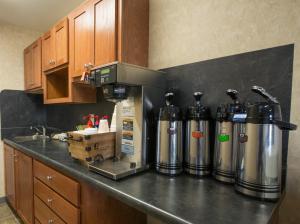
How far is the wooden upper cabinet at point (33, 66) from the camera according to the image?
2.25 meters

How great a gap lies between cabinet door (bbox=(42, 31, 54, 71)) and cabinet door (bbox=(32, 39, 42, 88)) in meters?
0.11

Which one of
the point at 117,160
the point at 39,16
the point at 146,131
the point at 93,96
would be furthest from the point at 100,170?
the point at 39,16

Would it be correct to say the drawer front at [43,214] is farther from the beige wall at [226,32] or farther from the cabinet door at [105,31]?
the beige wall at [226,32]

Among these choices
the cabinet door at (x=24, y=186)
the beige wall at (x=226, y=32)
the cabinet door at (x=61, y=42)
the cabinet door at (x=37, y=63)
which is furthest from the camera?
the cabinet door at (x=37, y=63)

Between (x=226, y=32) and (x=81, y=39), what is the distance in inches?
44.8

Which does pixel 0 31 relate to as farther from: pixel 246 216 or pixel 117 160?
pixel 246 216

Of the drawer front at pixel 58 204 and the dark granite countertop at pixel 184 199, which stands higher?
the dark granite countertop at pixel 184 199

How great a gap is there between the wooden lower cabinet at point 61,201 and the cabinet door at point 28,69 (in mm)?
1099

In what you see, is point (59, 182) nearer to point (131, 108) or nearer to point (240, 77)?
point (131, 108)

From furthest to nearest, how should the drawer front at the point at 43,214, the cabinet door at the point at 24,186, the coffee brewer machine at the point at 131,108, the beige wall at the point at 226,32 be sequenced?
1. the cabinet door at the point at 24,186
2. the drawer front at the point at 43,214
3. the coffee brewer machine at the point at 131,108
4. the beige wall at the point at 226,32

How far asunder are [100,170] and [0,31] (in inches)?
103

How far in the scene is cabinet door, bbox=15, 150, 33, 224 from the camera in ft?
5.23

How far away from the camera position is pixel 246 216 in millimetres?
580

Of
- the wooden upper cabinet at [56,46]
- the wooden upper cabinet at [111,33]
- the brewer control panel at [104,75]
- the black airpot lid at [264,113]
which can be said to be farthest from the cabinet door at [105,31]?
the black airpot lid at [264,113]
